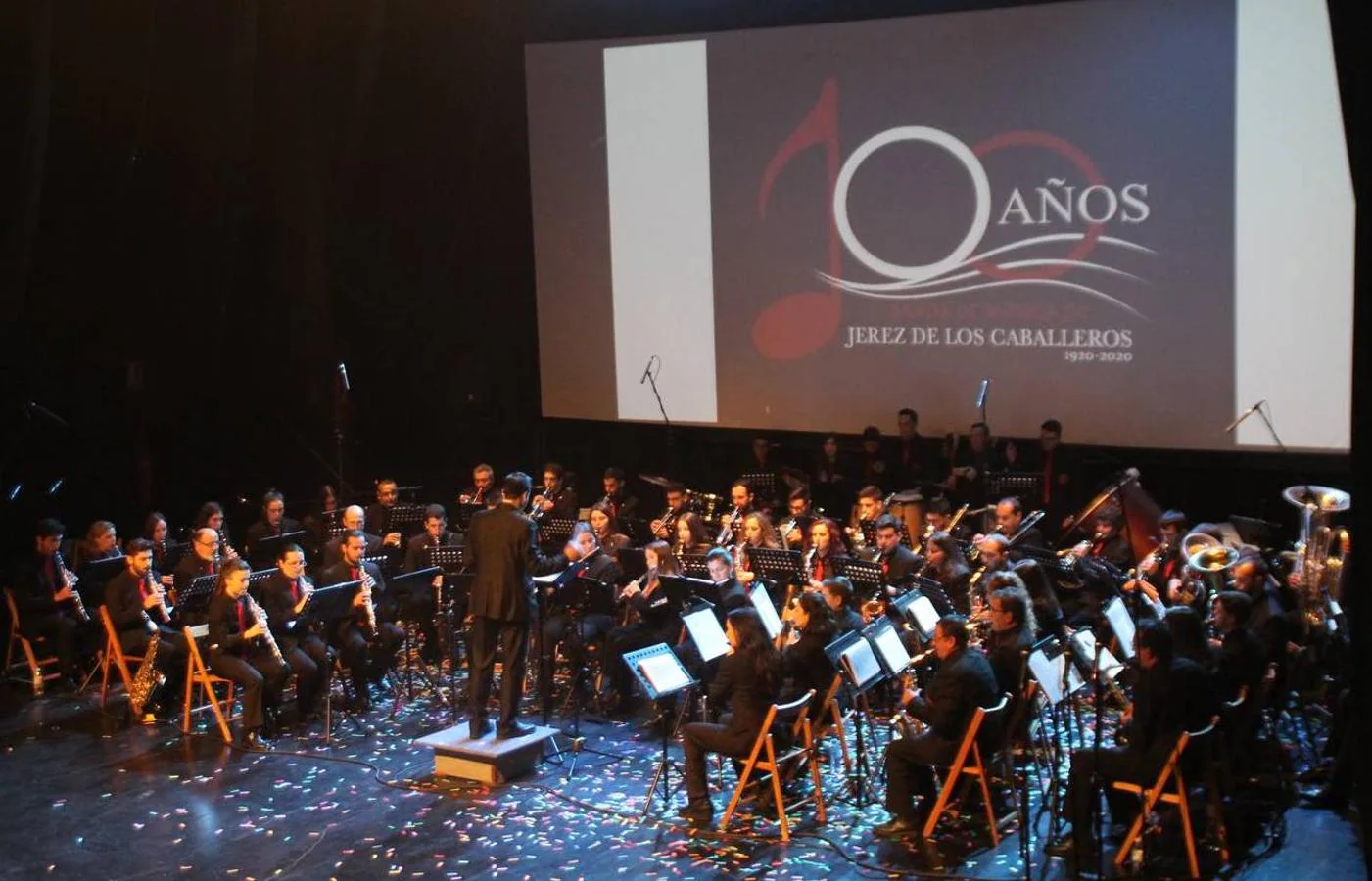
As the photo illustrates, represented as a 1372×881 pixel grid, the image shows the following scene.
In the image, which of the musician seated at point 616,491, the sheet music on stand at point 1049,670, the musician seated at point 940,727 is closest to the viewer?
the sheet music on stand at point 1049,670

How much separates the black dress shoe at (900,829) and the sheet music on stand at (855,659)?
0.73 m

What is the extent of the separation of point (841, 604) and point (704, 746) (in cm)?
125

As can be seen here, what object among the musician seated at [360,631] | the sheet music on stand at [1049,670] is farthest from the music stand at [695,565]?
the sheet music on stand at [1049,670]

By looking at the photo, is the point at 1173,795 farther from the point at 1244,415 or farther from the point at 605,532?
the point at 605,532

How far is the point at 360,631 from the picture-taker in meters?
10.6

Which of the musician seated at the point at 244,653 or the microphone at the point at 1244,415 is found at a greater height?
the microphone at the point at 1244,415

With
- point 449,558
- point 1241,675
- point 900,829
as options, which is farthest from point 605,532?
point 1241,675

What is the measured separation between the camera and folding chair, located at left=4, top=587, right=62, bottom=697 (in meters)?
11.3

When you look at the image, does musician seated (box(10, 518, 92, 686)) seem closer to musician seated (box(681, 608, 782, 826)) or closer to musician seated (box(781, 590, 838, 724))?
musician seated (box(681, 608, 782, 826))

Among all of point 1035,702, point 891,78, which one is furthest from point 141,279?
point 1035,702

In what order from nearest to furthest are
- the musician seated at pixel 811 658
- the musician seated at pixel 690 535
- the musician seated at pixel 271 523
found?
the musician seated at pixel 811 658
the musician seated at pixel 690 535
the musician seated at pixel 271 523

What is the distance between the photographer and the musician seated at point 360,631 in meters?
10.4

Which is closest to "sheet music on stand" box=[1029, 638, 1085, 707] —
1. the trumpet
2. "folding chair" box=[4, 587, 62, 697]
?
the trumpet

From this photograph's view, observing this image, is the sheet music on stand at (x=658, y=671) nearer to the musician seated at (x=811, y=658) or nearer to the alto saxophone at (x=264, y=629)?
the musician seated at (x=811, y=658)
